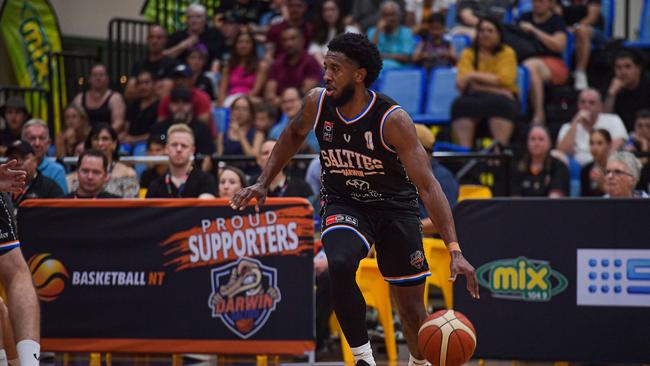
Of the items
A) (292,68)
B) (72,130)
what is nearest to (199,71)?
(292,68)

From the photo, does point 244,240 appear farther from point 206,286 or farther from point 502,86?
point 502,86

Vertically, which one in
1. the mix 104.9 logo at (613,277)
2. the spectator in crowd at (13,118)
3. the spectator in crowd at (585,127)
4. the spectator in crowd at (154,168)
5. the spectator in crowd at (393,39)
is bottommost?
the mix 104.9 logo at (613,277)

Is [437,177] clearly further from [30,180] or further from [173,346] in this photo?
[30,180]

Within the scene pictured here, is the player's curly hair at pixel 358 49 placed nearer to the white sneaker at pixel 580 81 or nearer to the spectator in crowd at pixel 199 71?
the white sneaker at pixel 580 81

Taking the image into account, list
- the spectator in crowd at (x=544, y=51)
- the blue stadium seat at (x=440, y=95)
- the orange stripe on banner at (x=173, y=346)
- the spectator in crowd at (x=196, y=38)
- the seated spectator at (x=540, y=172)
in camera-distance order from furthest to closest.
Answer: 1. the spectator in crowd at (x=196, y=38)
2. the blue stadium seat at (x=440, y=95)
3. the spectator in crowd at (x=544, y=51)
4. the seated spectator at (x=540, y=172)
5. the orange stripe on banner at (x=173, y=346)

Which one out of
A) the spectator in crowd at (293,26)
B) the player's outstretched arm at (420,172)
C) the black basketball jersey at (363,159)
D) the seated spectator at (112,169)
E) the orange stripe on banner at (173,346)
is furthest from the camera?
the spectator in crowd at (293,26)

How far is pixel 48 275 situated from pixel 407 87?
19.7 feet

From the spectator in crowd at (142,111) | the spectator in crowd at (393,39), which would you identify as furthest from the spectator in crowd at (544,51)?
the spectator in crowd at (142,111)

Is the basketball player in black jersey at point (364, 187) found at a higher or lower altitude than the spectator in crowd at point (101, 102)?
lower

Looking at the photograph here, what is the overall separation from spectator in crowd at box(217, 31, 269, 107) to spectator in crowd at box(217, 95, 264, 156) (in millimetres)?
1785

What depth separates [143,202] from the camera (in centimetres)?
889

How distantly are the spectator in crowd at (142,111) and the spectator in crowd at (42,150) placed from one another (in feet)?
7.49

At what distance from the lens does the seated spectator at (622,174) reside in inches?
344

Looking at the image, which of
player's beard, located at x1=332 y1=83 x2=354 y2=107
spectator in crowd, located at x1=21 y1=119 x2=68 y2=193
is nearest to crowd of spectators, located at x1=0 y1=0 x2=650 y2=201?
spectator in crowd, located at x1=21 y1=119 x2=68 y2=193
